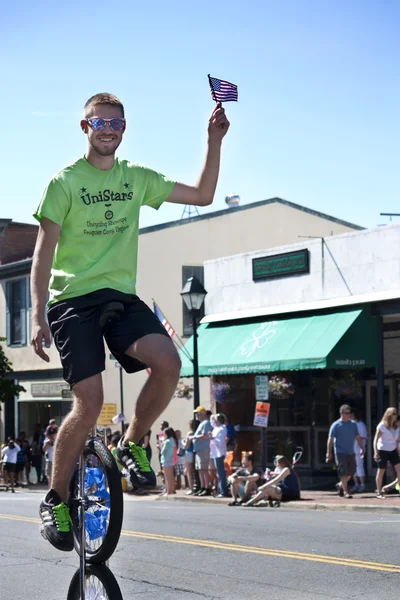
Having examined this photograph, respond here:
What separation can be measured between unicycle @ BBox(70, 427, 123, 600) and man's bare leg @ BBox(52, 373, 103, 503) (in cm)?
14

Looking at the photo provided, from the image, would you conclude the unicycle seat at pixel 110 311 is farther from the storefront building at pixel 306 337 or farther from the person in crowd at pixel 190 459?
the person in crowd at pixel 190 459

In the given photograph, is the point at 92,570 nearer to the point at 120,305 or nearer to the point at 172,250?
the point at 120,305

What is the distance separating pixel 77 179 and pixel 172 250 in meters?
29.9

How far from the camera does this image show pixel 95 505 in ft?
18.7

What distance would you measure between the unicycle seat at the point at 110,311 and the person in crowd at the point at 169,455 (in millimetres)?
18100

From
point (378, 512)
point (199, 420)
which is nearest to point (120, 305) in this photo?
point (378, 512)

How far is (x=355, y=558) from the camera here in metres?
10.4

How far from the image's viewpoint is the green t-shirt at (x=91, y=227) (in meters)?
5.52

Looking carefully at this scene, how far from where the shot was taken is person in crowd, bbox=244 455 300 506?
19.7 meters

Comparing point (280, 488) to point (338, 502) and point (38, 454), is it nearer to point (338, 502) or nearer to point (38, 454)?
point (338, 502)

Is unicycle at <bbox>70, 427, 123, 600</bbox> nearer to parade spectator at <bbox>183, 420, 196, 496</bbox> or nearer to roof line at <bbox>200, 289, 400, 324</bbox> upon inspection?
roof line at <bbox>200, 289, 400, 324</bbox>

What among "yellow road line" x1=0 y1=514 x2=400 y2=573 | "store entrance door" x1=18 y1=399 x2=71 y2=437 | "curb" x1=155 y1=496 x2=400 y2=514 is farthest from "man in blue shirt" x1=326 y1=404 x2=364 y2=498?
"store entrance door" x1=18 y1=399 x2=71 y2=437

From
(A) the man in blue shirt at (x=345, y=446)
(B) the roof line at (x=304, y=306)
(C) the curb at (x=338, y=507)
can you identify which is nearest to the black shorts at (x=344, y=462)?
(A) the man in blue shirt at (x=345, y=446)

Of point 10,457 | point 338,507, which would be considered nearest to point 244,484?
point 338,507
